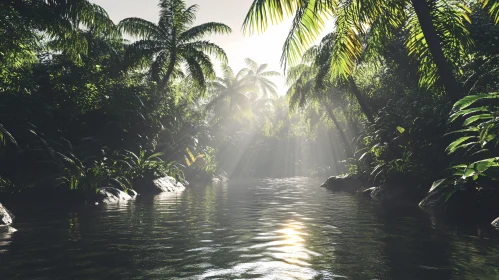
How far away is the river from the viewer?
4.79 metres

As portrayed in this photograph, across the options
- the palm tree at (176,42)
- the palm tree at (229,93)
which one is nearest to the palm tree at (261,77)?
the palm tree at (229,93)

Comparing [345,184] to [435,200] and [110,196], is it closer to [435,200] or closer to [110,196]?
[435,200]

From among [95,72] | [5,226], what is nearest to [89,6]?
[95,72]

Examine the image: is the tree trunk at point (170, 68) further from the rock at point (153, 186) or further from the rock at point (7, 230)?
the rock at point (7, 230)

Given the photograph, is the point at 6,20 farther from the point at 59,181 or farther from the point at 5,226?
the point at 5,226

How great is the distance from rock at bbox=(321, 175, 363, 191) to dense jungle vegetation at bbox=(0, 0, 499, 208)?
1.43 ft

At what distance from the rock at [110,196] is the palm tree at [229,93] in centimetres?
2805

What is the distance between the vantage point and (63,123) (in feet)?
65.8

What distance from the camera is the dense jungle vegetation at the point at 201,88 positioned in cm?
933

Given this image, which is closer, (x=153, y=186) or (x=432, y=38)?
(x=432, y=38)

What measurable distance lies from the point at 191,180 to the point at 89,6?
57.5 feet

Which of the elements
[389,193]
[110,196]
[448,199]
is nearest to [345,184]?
[389,193]

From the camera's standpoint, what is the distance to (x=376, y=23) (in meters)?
10.7

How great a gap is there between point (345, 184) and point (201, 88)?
10147 millimetres
